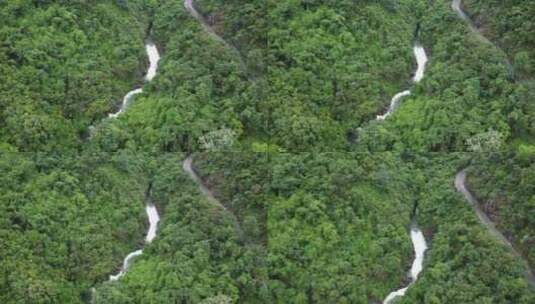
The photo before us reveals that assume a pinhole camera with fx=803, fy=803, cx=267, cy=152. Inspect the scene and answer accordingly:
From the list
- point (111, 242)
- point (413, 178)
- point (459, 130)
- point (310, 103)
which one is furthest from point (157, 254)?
point (459, 130)

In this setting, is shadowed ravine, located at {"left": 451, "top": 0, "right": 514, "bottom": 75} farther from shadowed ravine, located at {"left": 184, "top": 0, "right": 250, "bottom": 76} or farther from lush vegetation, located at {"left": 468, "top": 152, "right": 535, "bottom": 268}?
shadowed ravine, located at {"left": 184, "top": 0, "right": 250, "bottom": 76}

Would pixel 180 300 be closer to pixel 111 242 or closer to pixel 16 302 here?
pixel 111 242

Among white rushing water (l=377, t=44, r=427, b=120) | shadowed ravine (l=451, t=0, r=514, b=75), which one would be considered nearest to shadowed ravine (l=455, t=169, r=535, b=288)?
white rushing water (l=377, t=44, r=427, b=120)

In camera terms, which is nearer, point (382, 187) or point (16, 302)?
point (16, 302)

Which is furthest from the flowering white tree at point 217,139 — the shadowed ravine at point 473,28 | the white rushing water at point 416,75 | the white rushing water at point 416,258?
the shadowed ravine at point 473,28

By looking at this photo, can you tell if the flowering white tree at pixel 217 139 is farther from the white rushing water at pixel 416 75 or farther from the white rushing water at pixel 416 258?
the white rushing water at pixel 416 258

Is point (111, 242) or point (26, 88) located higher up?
point (26, 88)

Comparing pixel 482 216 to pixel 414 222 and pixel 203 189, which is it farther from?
pixel 203 189
